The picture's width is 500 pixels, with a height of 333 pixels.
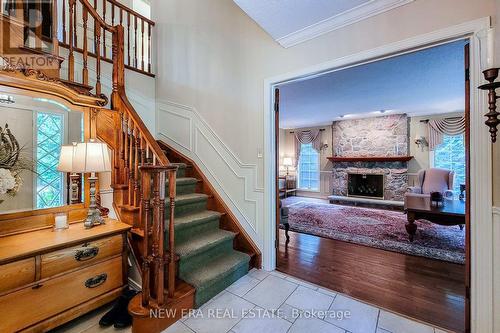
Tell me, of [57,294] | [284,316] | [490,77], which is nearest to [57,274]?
[57,294]

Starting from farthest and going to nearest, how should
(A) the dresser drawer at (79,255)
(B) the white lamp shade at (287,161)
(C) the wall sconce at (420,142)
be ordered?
1. (B) the white lamp shade at (287,161)
2. (C) the wall sconce at (420,142)
3. (A) the dresser drawer at (79,255)

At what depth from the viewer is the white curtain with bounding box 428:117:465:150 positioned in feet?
18.3

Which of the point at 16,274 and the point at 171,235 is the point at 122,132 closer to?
the point at 171,235

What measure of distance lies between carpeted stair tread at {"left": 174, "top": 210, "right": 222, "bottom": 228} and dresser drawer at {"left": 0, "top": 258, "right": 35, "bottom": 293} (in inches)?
40.2

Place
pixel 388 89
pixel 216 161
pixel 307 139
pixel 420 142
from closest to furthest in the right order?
pixel 216 161
pixel 388 89
pixel 420 142
pixel 307 139

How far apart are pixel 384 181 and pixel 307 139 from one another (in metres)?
2.77

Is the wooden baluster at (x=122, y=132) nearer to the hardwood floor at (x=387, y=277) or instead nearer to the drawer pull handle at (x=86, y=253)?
the drawer pull handle at (x=86, y=253)

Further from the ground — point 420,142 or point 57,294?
point 420,142

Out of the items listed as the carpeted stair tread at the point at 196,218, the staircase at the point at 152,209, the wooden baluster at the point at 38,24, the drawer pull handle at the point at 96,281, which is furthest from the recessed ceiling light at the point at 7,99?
the carpeted stair tread at the point at 196,218

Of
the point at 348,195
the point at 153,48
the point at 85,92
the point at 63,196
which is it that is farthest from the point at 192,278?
the point at 348,195

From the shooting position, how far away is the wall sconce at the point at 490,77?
123 cm

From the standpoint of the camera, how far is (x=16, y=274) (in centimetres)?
135

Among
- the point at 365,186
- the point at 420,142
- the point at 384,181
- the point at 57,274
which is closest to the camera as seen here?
the point at 57,274

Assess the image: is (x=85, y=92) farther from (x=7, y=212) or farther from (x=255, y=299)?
(x=255, y=299)
